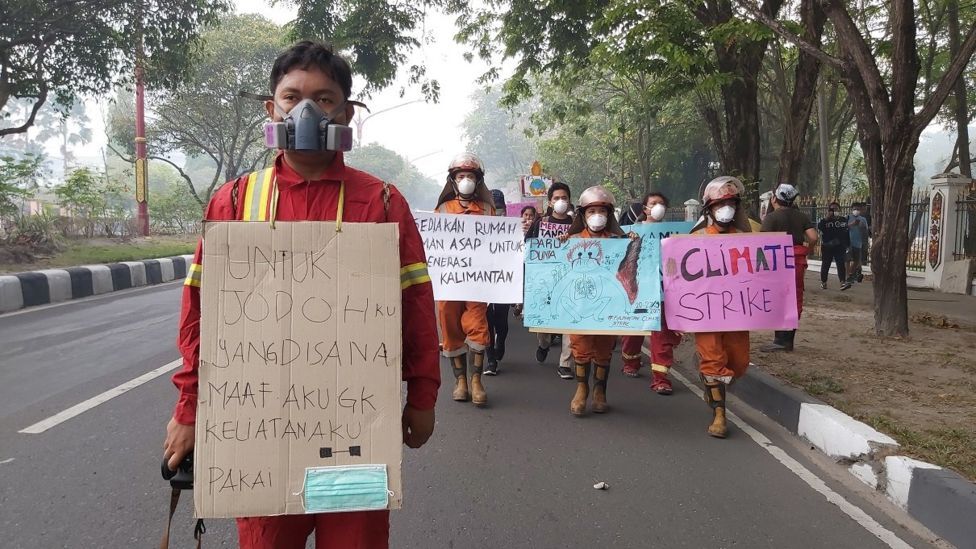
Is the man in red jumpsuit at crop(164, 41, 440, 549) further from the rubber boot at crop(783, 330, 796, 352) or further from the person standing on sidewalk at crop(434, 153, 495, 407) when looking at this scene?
the rubber boot at crop(783, 330, 796, 352)

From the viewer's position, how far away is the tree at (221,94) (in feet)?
79.4

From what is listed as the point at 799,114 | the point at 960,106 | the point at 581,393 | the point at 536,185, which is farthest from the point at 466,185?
the point at 960,106

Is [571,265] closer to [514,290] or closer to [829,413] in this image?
[514,290]

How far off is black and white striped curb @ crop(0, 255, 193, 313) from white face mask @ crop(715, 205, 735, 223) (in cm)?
841

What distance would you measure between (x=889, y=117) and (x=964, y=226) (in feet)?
25.6

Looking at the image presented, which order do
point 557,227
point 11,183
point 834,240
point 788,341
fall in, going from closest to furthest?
point 557,227
point 788,341
point 834,240
point 11,183

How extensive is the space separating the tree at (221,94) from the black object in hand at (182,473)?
22187mm

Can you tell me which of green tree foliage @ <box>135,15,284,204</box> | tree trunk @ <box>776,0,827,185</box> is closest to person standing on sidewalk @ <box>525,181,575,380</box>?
tree trunk @ <box>776,0,827,185</box>

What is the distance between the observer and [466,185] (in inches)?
204

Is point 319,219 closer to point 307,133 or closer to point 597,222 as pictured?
point 307,133

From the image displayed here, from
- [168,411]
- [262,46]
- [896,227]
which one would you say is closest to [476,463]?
[168,411]

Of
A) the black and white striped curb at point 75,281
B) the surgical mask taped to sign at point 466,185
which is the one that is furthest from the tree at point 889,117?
the black and white striped curb at point 75,281

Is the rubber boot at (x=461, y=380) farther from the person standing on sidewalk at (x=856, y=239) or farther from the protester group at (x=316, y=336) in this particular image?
the person standing on sidewalk at (x=856, y=239)

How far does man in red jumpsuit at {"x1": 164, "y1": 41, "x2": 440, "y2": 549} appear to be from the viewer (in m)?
1.68
